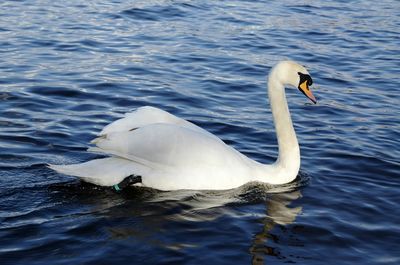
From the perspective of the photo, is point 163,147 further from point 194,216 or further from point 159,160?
point 194,216

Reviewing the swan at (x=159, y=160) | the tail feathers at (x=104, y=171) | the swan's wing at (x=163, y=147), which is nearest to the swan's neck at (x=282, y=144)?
the swan at (x=159, y=160)

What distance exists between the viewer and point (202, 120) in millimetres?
10273

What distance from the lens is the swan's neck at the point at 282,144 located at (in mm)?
8000

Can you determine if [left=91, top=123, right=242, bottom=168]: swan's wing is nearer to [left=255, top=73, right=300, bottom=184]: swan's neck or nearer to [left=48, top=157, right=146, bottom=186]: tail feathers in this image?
[left=48, top=157, right=146, bottom=186]: tail feathers

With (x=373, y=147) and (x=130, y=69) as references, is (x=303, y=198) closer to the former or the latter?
(x=373, y=147)

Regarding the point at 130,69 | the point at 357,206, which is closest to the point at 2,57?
the point at 130,69

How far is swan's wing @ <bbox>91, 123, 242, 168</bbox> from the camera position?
7.35 meters

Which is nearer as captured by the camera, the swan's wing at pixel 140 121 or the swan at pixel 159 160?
the swan at pixel 159 160

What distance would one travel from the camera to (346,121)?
1058 centimetres

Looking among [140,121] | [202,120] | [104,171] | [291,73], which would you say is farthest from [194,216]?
[202,120]

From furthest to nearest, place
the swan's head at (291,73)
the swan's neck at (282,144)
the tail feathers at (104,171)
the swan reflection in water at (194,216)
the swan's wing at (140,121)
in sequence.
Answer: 1. the swan's head at (291,73)
2. the swan's neck at (282,144)
3. the swan's wing at (140,121)
4. the tail feathers at (104,171)
5. the swan reflection in water at (194,216)

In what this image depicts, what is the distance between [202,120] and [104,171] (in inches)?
119

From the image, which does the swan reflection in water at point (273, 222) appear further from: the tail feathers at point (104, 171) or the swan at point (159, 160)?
the tail feathers at point (104, 171)

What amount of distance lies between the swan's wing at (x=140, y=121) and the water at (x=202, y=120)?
1.95 ft
